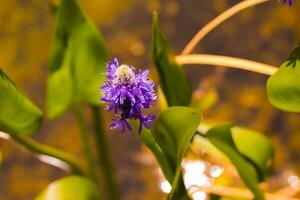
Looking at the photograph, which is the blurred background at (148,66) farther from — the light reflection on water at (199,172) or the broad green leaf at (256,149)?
the broad green leaf at (256,149)

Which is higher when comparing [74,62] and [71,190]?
[74,62]

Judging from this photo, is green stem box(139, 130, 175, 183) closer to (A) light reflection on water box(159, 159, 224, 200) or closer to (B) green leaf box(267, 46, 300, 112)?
(B) green leaf box(267, 46, 300, 112)

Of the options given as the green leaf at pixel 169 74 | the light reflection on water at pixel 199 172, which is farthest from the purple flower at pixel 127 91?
the light reflection on water at pixel 199 172

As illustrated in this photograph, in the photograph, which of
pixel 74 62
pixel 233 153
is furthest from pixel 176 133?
pixel 74 62

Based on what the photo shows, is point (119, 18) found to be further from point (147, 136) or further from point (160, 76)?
point (147, 136)

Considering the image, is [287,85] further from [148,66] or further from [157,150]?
[148,66]

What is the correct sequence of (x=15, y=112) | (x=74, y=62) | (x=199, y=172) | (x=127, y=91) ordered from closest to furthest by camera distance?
(x=127, y=91)
(x=15, y=112)
(x=74, y=62)
(x=199, y=172)

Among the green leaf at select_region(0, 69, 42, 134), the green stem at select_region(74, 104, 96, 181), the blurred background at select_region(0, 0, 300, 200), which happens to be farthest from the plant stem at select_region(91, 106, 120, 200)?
the blurred background at select_region(0, 0, 300, 200)
